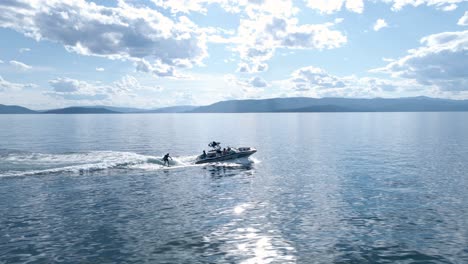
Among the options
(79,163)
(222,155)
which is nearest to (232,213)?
(222,155)

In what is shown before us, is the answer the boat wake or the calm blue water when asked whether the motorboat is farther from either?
the calm blue water

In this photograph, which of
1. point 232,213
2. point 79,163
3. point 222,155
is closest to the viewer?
point 232,213

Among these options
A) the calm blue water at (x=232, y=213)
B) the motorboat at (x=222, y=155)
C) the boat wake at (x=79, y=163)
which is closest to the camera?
the calm blue water at (x=232, y=213)

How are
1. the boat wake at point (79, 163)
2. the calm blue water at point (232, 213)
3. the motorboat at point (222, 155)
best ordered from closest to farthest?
the calm blue water at point (232, 213), the boat wake at point (79, 163), the motorboat at point (222, 155)

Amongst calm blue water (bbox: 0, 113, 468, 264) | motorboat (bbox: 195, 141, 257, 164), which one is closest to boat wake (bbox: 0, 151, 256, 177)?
calm blue water (bbox: 0, 113, 468, 264)

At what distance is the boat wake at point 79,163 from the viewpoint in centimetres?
5743

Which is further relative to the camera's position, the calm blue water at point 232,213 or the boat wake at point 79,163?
the boat wake at point 79,163

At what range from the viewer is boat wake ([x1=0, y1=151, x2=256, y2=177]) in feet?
188

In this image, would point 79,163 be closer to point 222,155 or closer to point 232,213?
point 222,155

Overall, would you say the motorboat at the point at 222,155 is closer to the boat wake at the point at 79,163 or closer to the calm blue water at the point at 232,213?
the boat wake at the point at 79,163

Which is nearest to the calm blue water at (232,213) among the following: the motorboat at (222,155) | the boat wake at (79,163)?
the boat wake at (79,163)

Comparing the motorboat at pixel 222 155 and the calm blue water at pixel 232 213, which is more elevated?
the motorboat at pixel 222 155

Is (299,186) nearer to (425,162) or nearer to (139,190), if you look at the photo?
(139,190)

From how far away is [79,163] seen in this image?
64.6m
